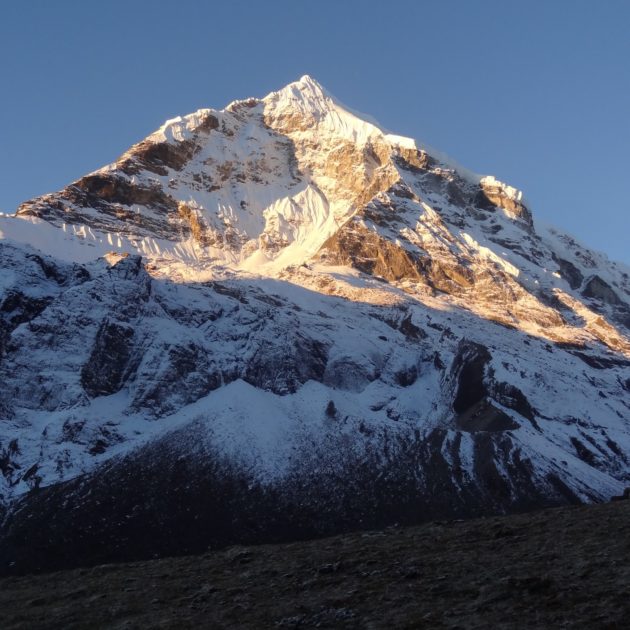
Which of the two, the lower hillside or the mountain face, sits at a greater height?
the mountain face

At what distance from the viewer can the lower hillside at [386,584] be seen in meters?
29.6

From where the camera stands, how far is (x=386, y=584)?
35.6 metres

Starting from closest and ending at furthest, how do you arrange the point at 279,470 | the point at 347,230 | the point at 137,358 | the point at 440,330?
the point at 279,470 < the point at 137,358 < the point at 440,330 < the point at 347,230

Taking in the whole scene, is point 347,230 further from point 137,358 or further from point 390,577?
point 390,577

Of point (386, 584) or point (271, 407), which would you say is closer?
point (386, 584)

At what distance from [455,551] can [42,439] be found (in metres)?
77.5

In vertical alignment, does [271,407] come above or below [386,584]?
above

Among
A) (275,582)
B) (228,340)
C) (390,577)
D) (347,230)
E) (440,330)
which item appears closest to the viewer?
(390,577)

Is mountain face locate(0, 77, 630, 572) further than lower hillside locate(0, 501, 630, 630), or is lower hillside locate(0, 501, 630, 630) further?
mountain face locate(0, 77, 630, 572)

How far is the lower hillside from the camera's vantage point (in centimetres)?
2961

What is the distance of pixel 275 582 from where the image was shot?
3972 centimetres

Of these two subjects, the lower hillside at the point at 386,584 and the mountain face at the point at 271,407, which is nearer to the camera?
the lower hillside at the point at 386,584

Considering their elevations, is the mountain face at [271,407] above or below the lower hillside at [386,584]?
above

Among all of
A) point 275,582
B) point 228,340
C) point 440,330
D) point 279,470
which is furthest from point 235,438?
point 275,582
